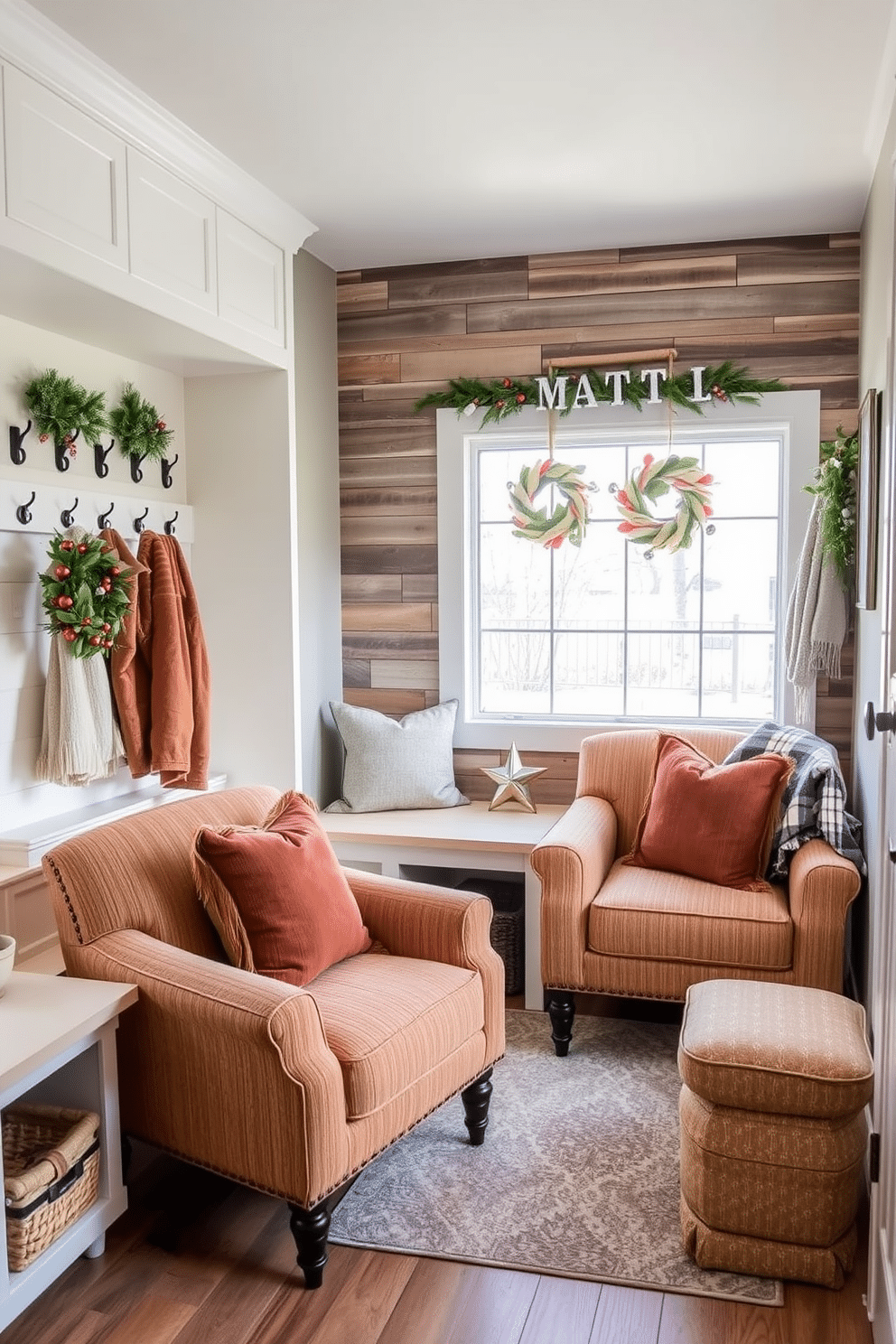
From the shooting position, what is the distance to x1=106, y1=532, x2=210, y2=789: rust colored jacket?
3184 mm

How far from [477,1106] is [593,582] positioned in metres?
2.06

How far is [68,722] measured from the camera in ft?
9.72

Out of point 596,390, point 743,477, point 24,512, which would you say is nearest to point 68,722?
point 24,512

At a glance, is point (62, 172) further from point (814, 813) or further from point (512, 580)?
point (814, 813)

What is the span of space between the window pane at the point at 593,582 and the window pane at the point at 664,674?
137mm

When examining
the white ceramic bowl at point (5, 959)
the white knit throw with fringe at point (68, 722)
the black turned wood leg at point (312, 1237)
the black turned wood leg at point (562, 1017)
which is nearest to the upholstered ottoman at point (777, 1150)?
the black turned wood leg at point (312, 1237)

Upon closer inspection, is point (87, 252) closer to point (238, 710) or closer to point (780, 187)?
point (238, 710)

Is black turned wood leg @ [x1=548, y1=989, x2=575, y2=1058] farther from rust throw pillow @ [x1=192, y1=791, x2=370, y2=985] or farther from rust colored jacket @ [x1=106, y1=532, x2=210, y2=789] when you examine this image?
rust colored jacket @ [x1=106, y1=532, x2=210, y2=789]

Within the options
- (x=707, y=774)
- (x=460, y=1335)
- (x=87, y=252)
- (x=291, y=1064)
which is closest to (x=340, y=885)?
(x=291, y=1064)

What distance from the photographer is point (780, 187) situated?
338cm

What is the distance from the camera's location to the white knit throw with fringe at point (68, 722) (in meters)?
2.96

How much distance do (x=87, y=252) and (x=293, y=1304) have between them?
2.29 meters

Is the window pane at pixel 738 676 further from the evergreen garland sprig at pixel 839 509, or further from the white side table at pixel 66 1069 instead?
the white side table at pixel 66 1069

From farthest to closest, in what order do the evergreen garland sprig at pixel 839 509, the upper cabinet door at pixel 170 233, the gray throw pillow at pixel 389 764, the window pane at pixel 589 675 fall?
the window pane at pixel 589 675 → the gray throw pillow at pixel 389 764 → the evergreen garland sprig at pixel 839 509 → the upper cabinet door at pixel 170 233
